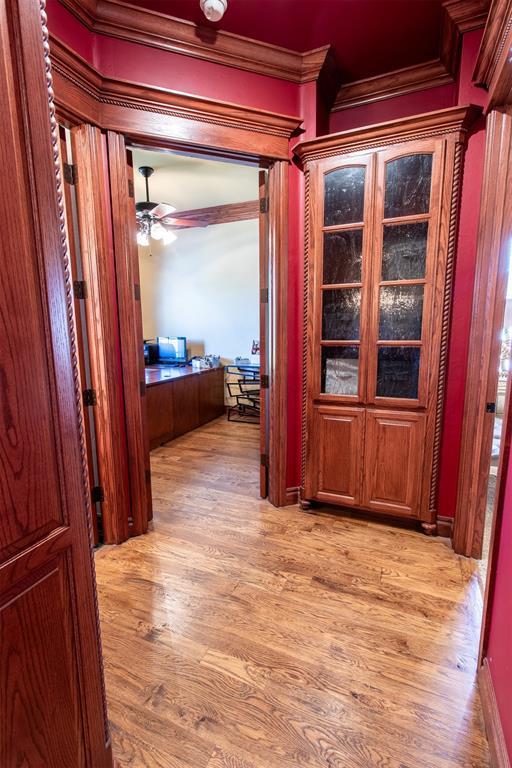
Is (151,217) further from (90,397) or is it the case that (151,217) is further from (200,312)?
(90,397)

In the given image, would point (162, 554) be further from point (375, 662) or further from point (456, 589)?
point (456, 589)

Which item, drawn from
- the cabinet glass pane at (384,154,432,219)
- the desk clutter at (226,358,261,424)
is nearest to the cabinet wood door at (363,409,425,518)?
the cabinet glass pane at (384,154,432,219)

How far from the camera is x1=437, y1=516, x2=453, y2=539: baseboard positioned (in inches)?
95.9

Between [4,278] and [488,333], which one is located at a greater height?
[4,278]

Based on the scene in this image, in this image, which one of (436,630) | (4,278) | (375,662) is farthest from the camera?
(436,630)

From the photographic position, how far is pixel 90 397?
88.7 inches

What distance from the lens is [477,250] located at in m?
2.08

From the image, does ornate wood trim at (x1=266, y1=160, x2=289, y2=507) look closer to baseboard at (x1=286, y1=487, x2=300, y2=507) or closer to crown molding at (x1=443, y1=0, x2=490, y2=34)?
baseboard at (x1=286, y1=487, x2=300, y2=507)

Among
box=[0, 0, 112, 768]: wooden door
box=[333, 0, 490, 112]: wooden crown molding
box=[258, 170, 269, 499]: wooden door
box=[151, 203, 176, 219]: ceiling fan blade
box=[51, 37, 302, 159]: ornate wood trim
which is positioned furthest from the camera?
box=[151, 203, 176, 219]: ceiling fan blade

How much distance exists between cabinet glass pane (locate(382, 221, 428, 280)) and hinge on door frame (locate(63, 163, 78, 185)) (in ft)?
6.06

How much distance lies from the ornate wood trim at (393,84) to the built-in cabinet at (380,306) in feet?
2.05

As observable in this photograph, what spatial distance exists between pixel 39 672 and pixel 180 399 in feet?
12.4

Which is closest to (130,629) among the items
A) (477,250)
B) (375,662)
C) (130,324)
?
(375,662)

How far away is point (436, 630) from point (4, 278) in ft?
7.00
